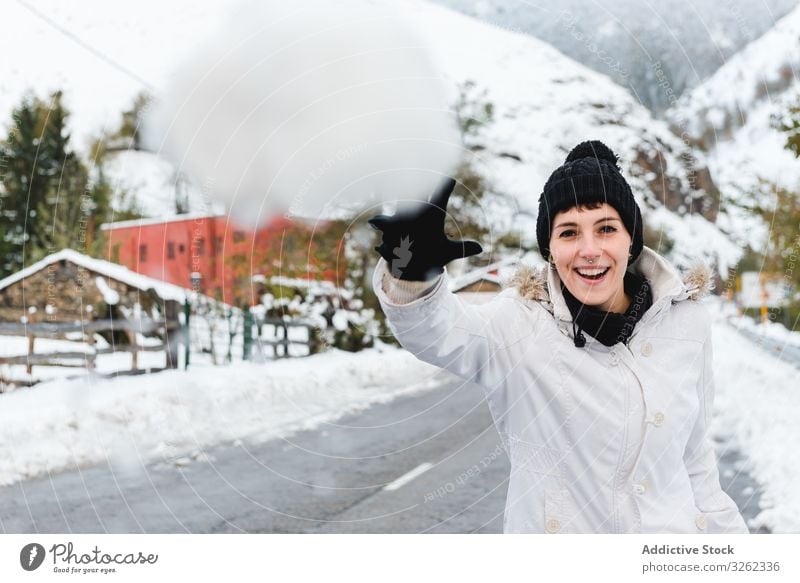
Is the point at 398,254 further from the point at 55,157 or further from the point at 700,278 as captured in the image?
the point at 55,157

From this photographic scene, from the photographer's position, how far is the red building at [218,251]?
2023 millimetres

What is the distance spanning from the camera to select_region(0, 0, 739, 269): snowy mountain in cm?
179

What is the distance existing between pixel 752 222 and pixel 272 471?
76.7 inches

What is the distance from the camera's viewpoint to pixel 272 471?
9.78ft

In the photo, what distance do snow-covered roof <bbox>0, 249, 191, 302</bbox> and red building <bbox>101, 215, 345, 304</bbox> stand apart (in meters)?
0.03

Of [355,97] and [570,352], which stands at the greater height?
[355,97]

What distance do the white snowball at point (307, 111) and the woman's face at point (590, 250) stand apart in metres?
0.60

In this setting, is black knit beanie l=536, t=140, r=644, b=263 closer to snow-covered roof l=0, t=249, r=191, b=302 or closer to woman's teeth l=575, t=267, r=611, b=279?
woman's teeth l=575, t=267, r=611, b=279

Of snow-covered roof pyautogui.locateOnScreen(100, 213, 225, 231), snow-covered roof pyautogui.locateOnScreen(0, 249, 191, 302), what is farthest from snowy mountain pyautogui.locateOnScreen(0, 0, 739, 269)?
snow-covered roof pyautogui.locateOnScreen(0, 249, 191, 302)

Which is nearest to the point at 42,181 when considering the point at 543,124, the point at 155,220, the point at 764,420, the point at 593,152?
the point at 155,220

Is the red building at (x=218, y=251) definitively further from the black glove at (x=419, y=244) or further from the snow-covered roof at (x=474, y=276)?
the black glove at (x=419, y=244)

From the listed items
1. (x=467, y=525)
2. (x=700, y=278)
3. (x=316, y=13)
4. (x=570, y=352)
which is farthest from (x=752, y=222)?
(x=467, y=525)

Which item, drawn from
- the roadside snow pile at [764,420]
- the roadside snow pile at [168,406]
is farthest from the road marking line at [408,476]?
the roadside snow pile at [764,420]
